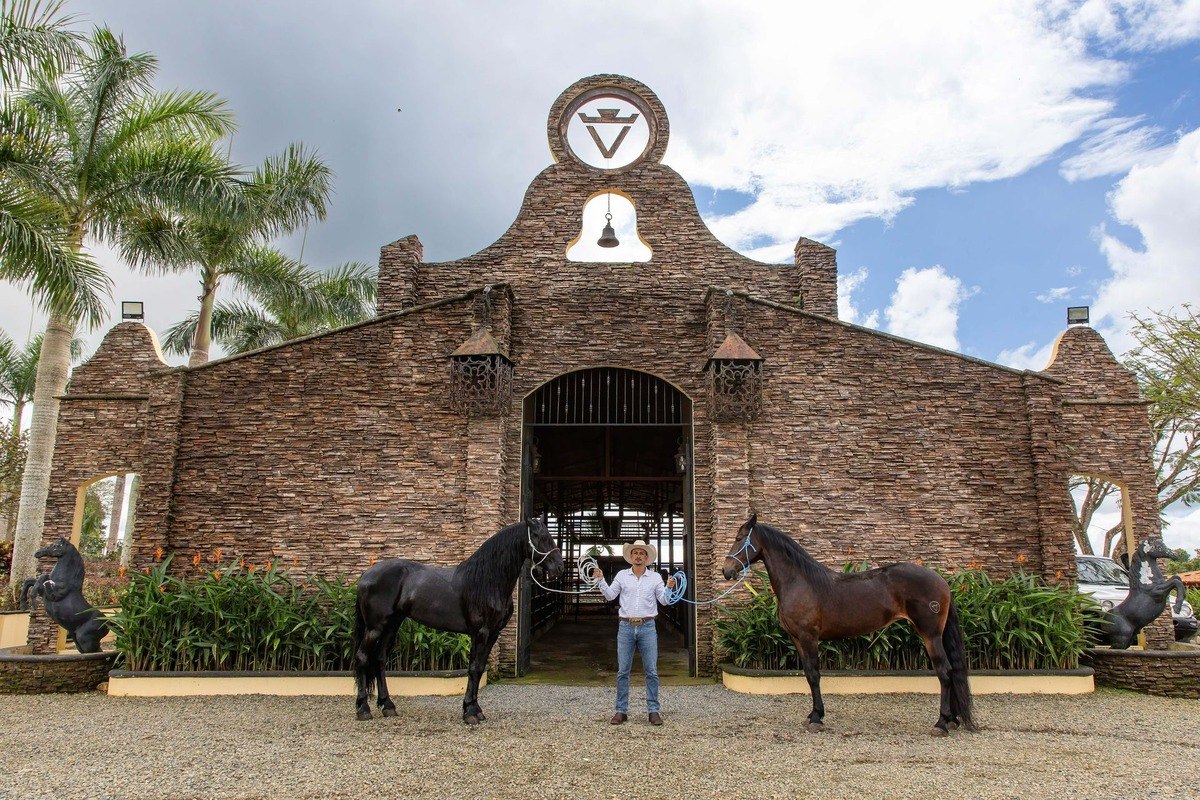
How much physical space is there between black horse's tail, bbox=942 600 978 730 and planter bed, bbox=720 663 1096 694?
1725 mm

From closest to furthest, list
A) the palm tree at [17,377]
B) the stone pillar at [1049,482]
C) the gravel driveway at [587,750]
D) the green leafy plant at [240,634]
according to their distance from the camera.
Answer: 1. the gravel driveway at [587,750]
2. the green leafy plant at [240,634]
3. the stone pillar at [1049,482]
4. the palm tree at [17,377]

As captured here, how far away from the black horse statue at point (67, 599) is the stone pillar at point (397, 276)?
16.9 ft

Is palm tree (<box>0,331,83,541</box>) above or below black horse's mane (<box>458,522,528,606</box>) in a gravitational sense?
above

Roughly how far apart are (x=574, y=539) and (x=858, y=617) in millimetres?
14813

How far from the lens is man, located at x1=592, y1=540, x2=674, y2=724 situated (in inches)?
270

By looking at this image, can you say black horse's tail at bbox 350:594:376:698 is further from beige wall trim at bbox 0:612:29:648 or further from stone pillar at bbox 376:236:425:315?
beige wall trim at bbox 0:612:29:648

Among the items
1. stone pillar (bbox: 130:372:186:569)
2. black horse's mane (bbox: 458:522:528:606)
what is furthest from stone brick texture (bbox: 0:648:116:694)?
black horse's mane (bbox: 458:522:528:606)

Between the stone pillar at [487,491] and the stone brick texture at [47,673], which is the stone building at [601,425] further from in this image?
the stone brick texture at [47,673]

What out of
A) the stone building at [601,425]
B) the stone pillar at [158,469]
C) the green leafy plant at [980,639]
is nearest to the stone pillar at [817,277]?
the stone building at [601,425]

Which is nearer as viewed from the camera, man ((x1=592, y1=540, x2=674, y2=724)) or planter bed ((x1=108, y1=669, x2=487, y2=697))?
man ((x1=592, y1=540, x2=674, y2=724))

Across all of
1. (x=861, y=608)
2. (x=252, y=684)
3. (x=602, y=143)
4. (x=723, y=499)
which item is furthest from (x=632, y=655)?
(x=602, y=143)

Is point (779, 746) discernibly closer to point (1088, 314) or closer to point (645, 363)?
point (645, 363)

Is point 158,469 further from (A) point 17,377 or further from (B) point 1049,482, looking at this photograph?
(A) point 17,377

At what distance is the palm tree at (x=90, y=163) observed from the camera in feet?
41.2
